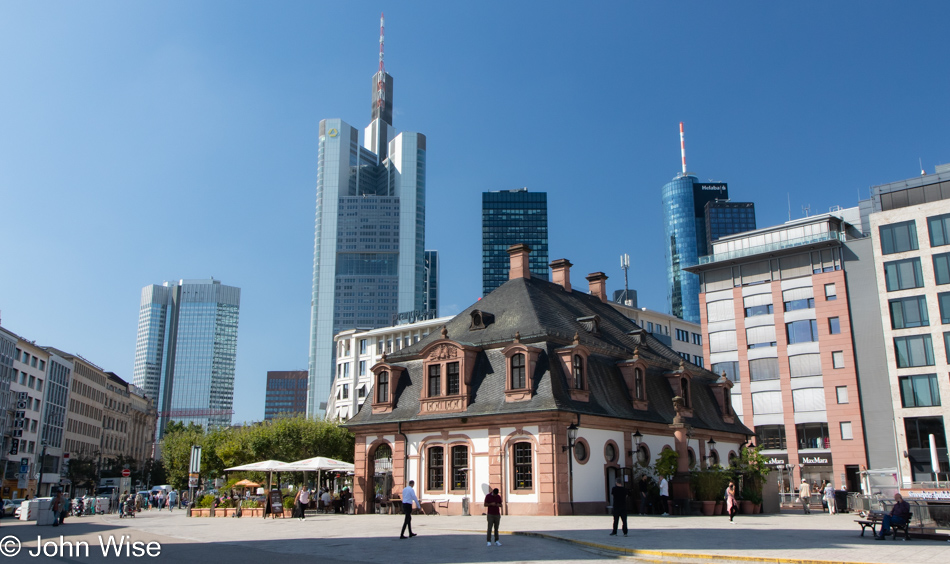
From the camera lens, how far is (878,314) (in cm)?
6575

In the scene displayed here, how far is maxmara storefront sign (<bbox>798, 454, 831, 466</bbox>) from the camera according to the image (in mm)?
66375

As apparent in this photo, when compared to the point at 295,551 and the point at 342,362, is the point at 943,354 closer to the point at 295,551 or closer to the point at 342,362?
the point at 295,551

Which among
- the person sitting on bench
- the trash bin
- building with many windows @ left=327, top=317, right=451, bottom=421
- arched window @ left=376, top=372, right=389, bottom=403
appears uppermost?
building with many windows @ left=327, top=317, right=451, bottom=421

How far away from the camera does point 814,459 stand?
66.8 m

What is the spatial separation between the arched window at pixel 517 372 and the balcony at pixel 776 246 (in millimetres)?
43483

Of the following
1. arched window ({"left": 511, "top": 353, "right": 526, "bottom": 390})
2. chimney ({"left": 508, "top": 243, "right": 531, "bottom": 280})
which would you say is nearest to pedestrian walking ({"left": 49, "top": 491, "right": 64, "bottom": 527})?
arched window ({"left": 511, "top": 353, "right": 526, "bottom": 390})

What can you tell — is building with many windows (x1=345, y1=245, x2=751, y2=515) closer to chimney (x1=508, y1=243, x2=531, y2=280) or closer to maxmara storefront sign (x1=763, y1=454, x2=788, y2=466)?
chimney (x1=508, y1=243, x2=531, y2=280)

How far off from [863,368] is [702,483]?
39.3 m

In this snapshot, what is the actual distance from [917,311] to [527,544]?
5673 cm

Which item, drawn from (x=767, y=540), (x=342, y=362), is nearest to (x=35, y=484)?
(x=342, y=362)

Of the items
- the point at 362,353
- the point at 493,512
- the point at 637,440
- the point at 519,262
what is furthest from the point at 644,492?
the point at 362,353

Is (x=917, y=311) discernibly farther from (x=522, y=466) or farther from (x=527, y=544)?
(x=527, y=544)

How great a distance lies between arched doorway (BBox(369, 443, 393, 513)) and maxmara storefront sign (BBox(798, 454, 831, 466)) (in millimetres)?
44697

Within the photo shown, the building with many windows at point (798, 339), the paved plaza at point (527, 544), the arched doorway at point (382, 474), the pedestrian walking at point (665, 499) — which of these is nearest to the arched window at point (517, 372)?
the paved plaza at point (527, 544)
